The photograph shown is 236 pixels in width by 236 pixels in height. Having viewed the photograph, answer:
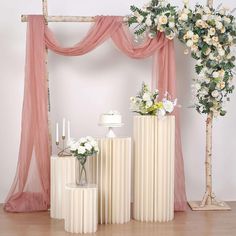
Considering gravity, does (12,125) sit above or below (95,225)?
above

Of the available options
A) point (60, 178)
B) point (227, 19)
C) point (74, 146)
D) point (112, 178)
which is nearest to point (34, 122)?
point (60, 178)

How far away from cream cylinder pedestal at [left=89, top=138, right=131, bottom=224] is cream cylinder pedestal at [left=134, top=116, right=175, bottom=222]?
0.47ft

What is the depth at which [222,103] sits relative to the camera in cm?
570

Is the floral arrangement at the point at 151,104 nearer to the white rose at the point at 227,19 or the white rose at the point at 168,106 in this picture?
the white rose at the point at 168,106

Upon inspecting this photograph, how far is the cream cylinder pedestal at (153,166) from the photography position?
203 inches

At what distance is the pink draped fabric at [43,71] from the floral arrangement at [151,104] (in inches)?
16.9

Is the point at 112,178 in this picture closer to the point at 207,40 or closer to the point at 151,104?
the point at 151,104

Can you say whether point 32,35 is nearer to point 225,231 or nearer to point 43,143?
point 43,143

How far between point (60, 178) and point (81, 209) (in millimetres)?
597

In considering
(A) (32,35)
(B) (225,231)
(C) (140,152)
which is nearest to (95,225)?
(C) (140,152)

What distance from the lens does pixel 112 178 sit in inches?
200

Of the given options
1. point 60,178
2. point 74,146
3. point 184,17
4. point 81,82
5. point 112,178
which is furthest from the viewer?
point 81,82

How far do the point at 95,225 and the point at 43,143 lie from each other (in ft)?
3.77

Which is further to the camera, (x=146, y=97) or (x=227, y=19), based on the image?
(x=227, y=19)
